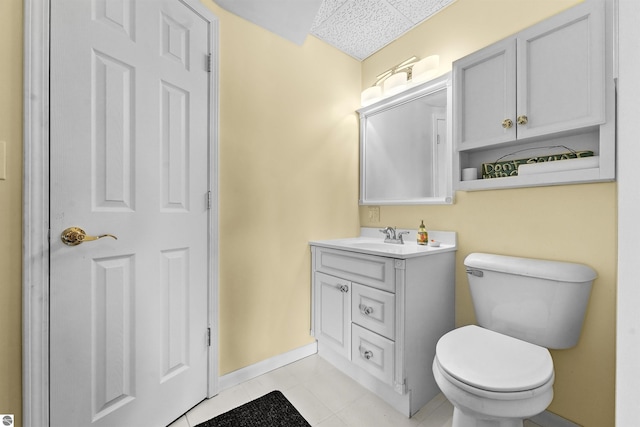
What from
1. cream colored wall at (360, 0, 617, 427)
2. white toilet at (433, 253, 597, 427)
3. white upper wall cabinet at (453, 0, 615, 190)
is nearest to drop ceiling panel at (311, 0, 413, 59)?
cream colored wall at (360, 0, 617, 427)

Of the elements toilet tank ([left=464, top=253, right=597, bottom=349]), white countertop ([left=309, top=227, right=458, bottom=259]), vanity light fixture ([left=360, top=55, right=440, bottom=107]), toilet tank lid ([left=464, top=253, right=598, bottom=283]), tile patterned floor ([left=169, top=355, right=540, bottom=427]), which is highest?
vanity light fixture ([left=360, top=55, right=440, bottom=107])

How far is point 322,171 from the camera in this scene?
82.8 inches

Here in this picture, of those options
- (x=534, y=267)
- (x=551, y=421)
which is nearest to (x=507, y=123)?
(x=534, y=267)

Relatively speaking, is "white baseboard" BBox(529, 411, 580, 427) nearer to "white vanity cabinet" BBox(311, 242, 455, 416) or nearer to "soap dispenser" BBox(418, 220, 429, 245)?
"white vanity cabinet" BBox(311, 242, 455, 416)

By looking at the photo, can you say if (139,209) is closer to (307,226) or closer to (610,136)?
(307,226)

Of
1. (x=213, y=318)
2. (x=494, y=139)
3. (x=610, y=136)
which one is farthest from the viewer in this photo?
(x=213, y=318)

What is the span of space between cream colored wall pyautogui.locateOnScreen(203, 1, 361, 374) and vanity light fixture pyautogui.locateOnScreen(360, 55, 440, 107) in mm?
221

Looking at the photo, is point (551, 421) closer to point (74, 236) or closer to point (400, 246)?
point (400, 246)

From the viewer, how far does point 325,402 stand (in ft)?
5.06

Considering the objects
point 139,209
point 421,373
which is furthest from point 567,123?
point 139,209

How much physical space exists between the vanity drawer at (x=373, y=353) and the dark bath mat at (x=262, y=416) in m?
0.43

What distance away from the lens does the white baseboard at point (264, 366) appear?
5.38 feet

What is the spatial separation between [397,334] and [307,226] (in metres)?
0.94

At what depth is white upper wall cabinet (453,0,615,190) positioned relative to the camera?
1096 mm
